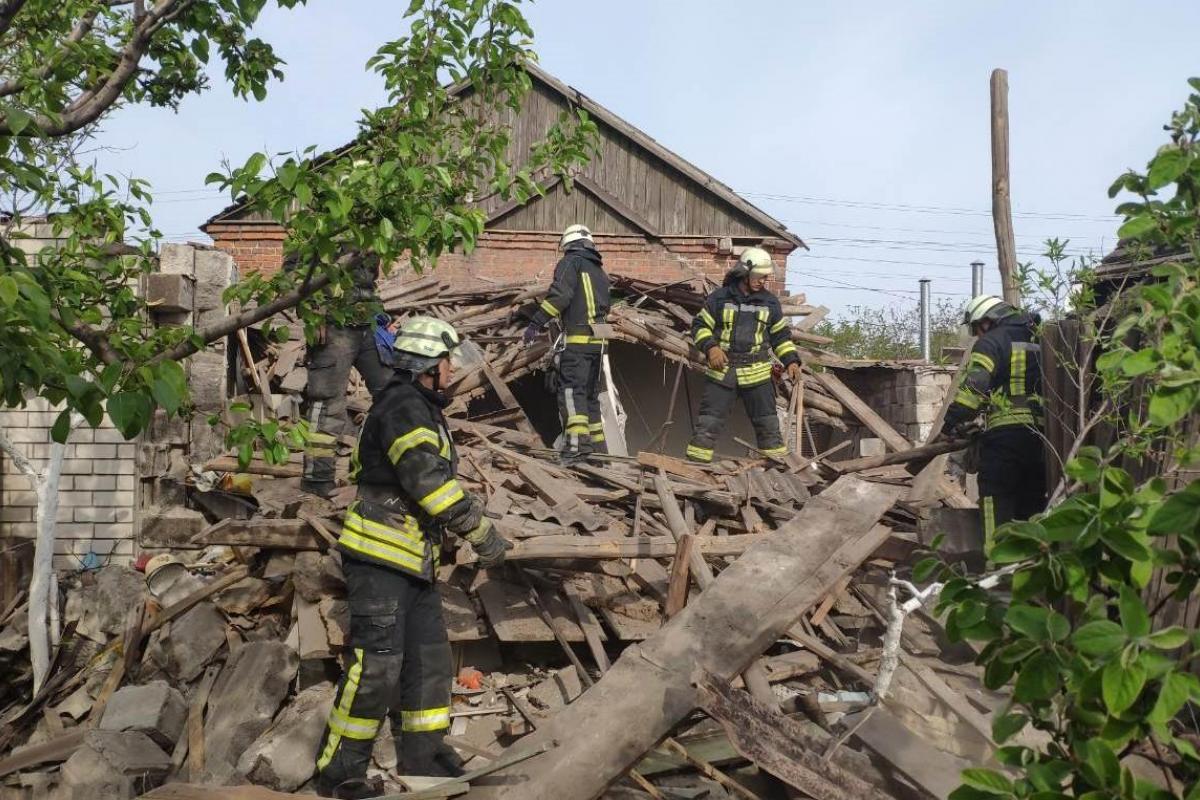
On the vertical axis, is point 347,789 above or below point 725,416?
below

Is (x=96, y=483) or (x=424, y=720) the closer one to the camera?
(x=424, y=720)

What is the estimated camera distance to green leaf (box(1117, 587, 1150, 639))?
187cm

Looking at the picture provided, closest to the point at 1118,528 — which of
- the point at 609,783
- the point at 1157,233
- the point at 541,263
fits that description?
the point at 1157,233

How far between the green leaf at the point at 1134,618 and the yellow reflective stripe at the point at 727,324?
771 centimetres

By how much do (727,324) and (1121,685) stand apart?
308 inches

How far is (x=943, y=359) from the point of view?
1260 cm

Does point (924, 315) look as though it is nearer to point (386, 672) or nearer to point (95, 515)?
point (95, 515)

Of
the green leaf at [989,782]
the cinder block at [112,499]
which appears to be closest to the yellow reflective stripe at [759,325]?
the cinder block at [112,499]

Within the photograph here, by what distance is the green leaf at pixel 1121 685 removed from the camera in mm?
1823

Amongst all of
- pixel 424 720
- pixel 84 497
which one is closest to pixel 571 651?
pixel 424 720

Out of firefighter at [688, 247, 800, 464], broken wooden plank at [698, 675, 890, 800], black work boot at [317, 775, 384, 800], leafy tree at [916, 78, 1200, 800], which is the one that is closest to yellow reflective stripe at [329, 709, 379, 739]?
black work boot at [317, 775, 384, 800]

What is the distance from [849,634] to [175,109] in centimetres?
489

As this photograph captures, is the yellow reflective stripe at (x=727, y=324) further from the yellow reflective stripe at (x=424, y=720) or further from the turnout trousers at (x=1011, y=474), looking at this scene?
the yellow reflective stripe at (x=424, y=720)

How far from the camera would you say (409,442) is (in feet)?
16.7
